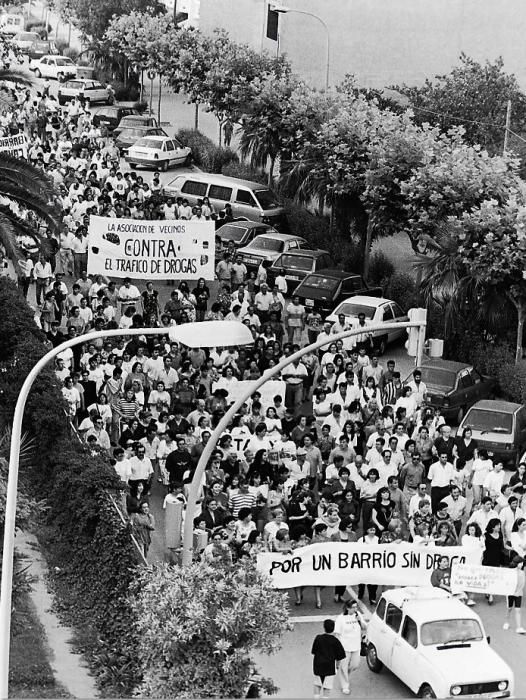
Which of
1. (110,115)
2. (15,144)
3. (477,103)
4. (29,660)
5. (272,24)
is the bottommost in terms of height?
(29,660)

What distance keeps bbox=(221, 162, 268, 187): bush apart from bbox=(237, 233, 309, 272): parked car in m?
9.15

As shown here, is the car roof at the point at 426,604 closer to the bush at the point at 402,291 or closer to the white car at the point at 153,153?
the bush at the point at 402,291

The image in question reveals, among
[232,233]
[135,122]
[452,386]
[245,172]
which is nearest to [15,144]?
[232,233]

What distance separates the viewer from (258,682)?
1802 centimetres

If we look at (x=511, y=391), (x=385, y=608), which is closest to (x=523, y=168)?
(x=511, y=391)

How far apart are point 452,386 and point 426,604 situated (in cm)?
1088

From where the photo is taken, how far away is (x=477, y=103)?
47844 millimetres

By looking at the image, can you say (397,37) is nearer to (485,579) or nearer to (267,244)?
(267,244)

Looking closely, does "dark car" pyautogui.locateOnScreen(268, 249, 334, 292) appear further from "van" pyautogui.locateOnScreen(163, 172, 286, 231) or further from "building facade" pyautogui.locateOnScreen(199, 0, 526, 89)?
"building facade" pyautogui.locateOnScreen(199, 0, 526, 89)

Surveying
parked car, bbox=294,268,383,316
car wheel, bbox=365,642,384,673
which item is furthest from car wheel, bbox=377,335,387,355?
car wheel, bbox=365,642,384,673

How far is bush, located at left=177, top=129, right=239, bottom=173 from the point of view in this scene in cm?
5344

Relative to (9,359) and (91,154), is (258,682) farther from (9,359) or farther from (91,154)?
(91,154)

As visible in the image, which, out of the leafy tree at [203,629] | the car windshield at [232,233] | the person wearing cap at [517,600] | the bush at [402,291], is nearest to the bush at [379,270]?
the bush at [402,291]

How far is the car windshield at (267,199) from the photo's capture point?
44.6m
